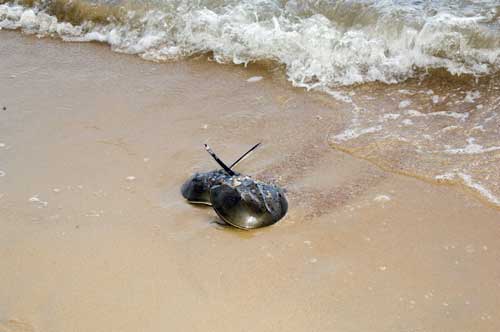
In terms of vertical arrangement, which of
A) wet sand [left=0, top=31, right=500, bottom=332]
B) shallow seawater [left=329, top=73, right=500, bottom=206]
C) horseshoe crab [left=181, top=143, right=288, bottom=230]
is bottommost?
wet sand [left=0, top=31, right=500, bottom=332]

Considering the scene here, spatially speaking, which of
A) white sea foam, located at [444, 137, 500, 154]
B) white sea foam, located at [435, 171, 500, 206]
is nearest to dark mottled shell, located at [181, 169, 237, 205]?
white sea foam, located at [435, 171, 500, 206]

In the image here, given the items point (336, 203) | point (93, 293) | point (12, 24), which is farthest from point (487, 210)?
point (12, 24)

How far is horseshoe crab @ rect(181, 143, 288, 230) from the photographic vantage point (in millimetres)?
3459

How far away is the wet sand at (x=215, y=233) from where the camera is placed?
299 cm

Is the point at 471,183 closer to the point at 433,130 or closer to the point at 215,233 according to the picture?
the point at 433,130

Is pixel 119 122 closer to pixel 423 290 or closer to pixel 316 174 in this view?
pixel 316 174

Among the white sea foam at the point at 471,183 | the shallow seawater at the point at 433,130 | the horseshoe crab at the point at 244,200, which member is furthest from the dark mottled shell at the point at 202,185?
the white sea foam at the point at 471,183

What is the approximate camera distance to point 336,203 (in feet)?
12.2

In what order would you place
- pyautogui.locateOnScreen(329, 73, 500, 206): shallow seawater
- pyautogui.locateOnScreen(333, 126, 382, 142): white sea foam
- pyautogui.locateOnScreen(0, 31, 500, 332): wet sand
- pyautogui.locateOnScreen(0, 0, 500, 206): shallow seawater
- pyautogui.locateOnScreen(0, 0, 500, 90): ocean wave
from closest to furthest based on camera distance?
1. pyautogui.locateOnScreen(0, 31, 500, 332): wet sand
2. pyautogui.locateOnScreen(329, 73, 500, 206): shallow seawater
3. pyautogui.locateOnScreen(0, 0, 500, 206): shallow seawater
4. pyautogui.locateOnScreen(333, 126, 382, 142): white sea foam
5. pyautogui.locateOnScreen(0, 0, 500, 90): ocean wave

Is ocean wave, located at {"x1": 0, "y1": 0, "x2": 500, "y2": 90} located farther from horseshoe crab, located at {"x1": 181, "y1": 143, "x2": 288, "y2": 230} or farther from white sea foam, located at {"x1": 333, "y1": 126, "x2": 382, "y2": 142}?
horseshoe crab, located at {"x1": 181, "y1": 143, "x2": 288, "y2": 230}

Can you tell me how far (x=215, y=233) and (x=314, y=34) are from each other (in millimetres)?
2892

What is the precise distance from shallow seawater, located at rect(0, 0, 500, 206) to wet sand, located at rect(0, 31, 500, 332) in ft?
0.90

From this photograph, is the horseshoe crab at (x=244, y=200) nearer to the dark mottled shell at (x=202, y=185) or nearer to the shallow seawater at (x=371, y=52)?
the dark mottled shell at (x=202, y=185)

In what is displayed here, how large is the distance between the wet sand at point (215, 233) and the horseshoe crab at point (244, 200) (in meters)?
0.09
